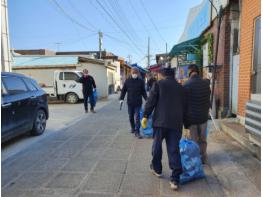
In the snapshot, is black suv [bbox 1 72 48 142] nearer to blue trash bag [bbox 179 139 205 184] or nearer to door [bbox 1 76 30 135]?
door [bbox 1 76 30 135]

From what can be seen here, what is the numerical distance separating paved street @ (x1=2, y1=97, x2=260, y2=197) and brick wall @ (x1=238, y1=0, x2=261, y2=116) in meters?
1.15

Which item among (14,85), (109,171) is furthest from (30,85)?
(109,171)

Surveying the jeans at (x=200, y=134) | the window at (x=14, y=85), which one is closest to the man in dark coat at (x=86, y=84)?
the window at (x=14, y=85)

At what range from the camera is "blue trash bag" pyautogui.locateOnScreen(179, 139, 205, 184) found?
3.82 meters

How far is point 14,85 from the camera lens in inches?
244

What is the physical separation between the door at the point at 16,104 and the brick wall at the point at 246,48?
532 cm

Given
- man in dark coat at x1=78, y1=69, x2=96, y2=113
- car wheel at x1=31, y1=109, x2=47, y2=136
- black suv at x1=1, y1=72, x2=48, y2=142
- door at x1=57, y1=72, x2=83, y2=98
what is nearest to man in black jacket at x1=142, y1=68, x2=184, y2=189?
black suv at x1=1, y1=72, x2=48, y2=142

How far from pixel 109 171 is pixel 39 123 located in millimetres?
3636

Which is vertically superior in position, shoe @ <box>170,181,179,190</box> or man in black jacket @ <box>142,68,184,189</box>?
man in black jacket @ <box>142,68,184,189</box>

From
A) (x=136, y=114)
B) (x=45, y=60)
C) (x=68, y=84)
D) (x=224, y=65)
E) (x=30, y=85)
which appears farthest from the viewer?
(x=45, y=60)

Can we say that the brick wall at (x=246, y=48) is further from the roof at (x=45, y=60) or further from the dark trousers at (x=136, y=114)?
the roof at (x=45, y=60)

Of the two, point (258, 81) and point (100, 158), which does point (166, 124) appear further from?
point (258, 81)

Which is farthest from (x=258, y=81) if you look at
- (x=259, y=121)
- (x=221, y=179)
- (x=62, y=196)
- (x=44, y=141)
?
(x=44, y=141)

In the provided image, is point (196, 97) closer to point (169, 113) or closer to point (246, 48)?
point (169, 113)
